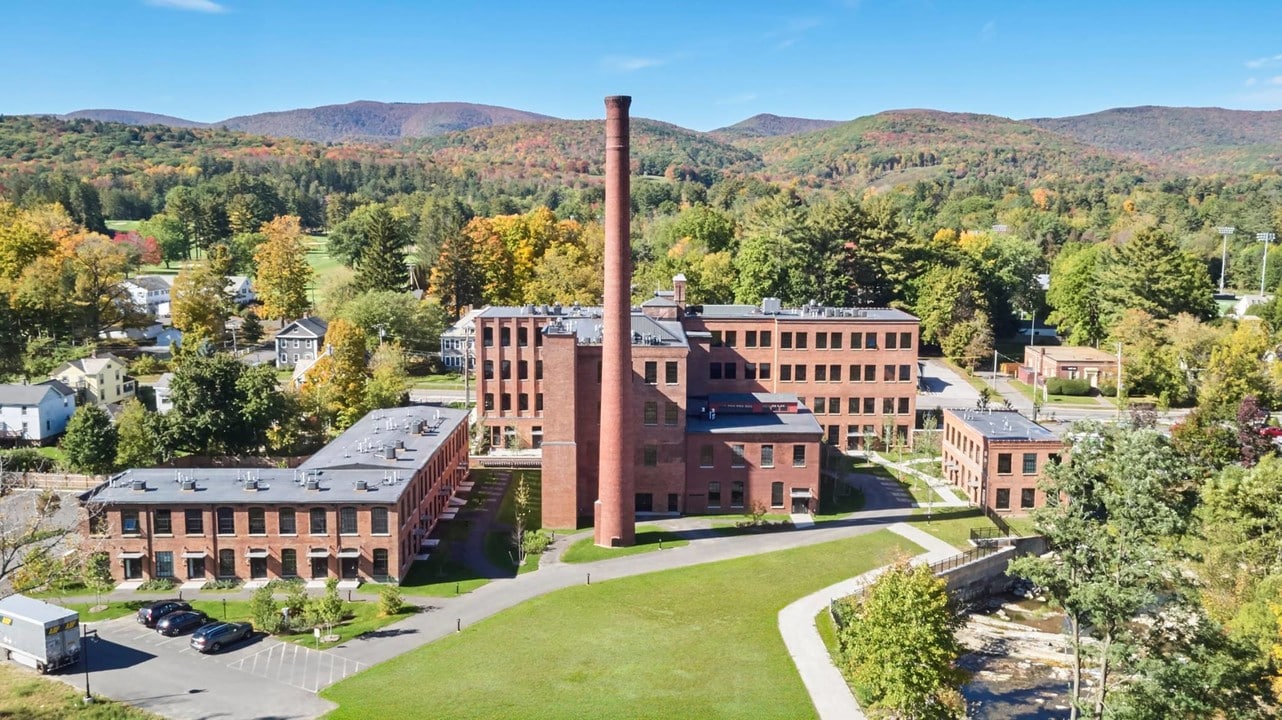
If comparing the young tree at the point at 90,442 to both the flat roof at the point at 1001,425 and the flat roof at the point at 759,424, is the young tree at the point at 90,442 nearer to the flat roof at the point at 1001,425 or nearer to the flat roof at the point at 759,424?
the flat roof at the point at 759,424

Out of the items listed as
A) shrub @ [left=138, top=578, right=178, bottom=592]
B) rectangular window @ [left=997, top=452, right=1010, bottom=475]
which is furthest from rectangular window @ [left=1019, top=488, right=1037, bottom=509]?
shrub @ [left=138, top=578, right=178, bottom=592]

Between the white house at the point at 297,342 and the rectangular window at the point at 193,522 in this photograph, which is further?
the white house at the point at 297,342

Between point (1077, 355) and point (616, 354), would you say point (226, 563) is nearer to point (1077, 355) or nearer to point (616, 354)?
point (616, 354)

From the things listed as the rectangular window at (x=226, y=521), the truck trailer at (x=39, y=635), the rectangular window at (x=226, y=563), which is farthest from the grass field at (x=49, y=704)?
the rectangular window at (x=226, y=521)

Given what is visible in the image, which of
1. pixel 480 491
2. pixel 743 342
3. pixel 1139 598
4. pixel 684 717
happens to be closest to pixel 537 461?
pixel 480 491

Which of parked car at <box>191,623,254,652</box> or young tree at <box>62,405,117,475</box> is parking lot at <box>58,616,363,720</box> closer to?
parked car at <box>191,623,254,652</box>

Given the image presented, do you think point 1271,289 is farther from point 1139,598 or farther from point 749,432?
point 1139,598
